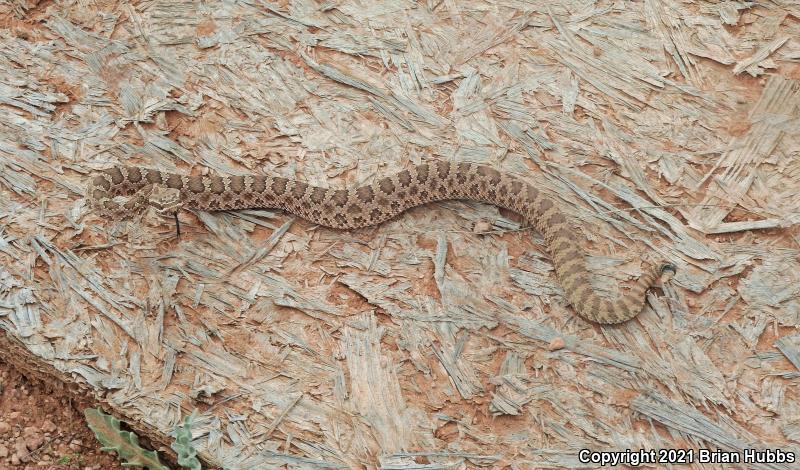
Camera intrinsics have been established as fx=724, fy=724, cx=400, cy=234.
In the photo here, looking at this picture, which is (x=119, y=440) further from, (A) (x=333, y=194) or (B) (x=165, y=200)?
(A) (x=333, y=194)

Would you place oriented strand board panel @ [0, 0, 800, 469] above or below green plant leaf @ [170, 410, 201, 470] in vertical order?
above

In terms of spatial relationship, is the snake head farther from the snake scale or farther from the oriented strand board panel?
the oriented strand board panel

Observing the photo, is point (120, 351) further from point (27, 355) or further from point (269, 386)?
point (269, 386)

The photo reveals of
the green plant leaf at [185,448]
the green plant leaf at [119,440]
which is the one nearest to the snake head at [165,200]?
the green plant leaf at [119,440]

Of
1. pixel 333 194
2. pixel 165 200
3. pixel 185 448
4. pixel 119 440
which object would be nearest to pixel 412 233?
pixel 333 194

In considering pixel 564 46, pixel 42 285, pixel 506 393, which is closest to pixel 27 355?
pixel 42 285

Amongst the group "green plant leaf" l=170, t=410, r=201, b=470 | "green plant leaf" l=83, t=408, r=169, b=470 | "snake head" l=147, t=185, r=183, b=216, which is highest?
"snake head" l=147, t=185, r=183, b=216

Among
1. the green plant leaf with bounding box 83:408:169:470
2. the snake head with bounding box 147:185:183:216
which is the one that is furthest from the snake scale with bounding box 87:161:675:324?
the green plant leaf with bounding box 83:408:169:470
